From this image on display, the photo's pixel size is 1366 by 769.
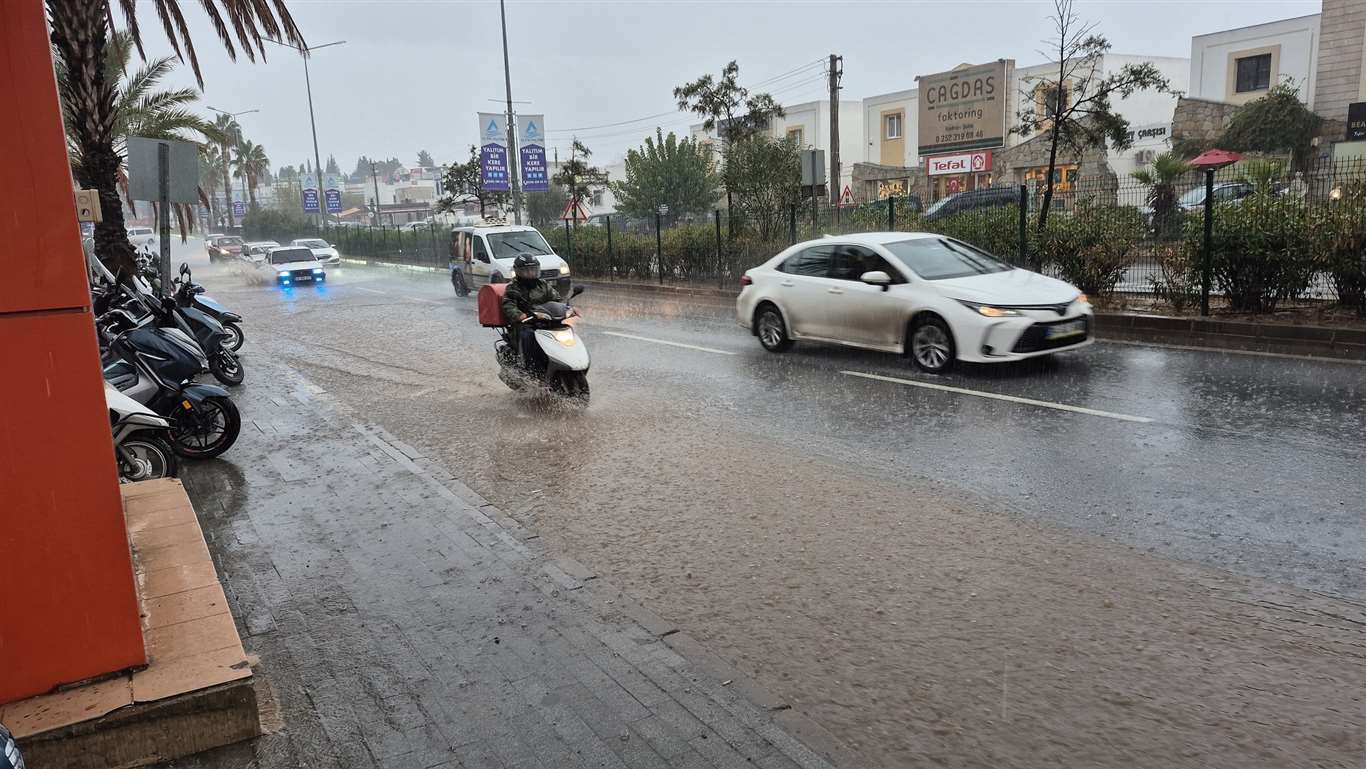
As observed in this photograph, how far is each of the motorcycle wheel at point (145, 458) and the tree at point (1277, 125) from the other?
39637 mm

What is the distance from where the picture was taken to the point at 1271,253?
12.1 m

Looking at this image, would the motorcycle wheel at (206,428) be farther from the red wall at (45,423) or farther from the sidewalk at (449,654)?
the red wall at (45,423)

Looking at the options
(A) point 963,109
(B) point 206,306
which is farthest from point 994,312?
(A) point 963,109

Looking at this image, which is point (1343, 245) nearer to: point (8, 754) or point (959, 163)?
point (8, 754)

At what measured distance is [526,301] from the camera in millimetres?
10133

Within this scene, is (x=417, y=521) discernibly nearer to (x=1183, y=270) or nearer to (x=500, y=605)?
(x=500, y=605)

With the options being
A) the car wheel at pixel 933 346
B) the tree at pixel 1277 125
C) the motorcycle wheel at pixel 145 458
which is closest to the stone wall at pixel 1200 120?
the tree at pixel 1277 125

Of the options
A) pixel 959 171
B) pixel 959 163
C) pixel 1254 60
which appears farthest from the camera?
pixel 959 171

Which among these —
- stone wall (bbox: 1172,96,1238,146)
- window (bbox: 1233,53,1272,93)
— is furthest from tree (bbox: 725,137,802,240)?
window (bbox: 1233,53,1272,93)

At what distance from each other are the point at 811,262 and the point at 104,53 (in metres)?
12.6

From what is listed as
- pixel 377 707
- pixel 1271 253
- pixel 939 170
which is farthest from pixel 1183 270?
pixel 939 170

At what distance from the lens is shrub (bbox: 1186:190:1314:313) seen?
1190 cm

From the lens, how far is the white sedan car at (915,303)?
986 cm

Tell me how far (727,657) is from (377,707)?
4.70 ft
